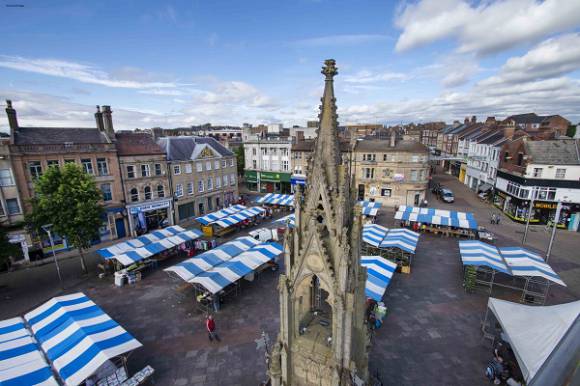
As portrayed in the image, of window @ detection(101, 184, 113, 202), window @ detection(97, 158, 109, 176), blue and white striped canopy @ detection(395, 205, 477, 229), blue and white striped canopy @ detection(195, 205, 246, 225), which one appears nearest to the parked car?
blue and white striped canopy @ detection(395, 205, 477, 229)

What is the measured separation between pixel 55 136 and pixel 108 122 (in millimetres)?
4873

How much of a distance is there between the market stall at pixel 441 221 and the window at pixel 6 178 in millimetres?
37604

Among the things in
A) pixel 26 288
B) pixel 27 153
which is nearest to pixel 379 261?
pixel 26 288

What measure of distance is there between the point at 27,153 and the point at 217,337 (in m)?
24.3

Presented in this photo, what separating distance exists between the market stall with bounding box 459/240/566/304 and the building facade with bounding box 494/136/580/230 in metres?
14.2

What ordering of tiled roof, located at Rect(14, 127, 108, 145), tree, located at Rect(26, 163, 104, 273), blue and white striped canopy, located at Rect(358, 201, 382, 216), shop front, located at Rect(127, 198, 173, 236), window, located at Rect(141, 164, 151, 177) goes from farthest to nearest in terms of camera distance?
1. blue and white striped canopy, located at Rect(358, 201, 382, 216)
2. window, located at Rect(141, 164, 151, 177)
3. shop front, located at Rect(127, 198, 173, 236)
4. tiled roof, located at Rect(14, 127, 108, 145)
5. tree, located at Rect(26, 163, 104, 273)

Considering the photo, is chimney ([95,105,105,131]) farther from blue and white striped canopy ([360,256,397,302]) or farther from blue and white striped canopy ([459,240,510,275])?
blue and white striped canopy ([459,240,510,275])

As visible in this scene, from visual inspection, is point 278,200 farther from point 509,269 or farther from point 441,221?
point 509,269

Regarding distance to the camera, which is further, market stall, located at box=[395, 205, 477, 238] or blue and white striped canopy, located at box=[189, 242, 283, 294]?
market stall, located at box=[395, 205, 477, 238]

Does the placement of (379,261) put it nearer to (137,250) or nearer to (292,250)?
(292,250)

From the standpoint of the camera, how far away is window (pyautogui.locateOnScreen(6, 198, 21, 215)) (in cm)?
2350

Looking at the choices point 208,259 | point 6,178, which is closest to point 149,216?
point 6,178

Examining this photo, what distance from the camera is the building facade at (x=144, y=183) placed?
1194 inches

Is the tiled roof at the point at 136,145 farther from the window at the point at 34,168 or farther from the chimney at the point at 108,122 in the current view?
the window at the point at 34,168
